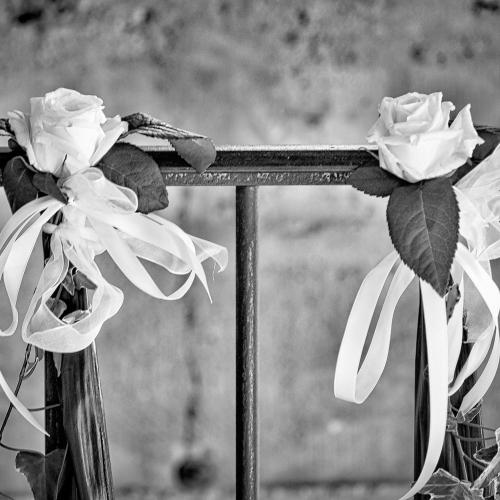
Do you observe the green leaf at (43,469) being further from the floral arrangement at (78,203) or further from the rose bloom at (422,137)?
the rose bloom at (422,137)

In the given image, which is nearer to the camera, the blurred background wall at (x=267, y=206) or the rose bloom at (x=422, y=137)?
the rose bloom at (x=422, y=137)

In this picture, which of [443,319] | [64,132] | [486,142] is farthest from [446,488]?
[64,132]

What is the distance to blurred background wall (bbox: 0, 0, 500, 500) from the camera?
1.27 meters

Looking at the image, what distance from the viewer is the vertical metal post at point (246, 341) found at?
1.89ft

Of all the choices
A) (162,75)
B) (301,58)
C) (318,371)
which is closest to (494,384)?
(318,371)

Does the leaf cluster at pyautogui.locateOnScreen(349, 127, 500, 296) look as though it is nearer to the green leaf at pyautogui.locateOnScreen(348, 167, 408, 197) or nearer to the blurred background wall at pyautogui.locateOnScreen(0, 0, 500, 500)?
the green leaf at pyautogui.locateOnScreen(348, 167, 408, 197)

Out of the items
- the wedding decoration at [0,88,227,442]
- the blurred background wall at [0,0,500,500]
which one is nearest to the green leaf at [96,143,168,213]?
the wedding decoration at [0,88,227,442]

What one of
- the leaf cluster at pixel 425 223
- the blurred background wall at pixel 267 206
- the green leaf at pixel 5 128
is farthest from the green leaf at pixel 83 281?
the blurred background wall at pixel 267 206

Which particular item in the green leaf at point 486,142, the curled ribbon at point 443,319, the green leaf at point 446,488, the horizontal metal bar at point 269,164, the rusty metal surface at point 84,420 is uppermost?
the green leaf at point 486,142

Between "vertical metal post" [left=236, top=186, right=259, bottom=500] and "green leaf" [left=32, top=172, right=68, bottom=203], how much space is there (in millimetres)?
128

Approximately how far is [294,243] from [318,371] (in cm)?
23

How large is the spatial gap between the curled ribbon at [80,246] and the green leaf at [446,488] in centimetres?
22

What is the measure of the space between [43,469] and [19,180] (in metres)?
0.21

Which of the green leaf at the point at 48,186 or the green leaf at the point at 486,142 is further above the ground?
the green leaf at the point at 486,142
